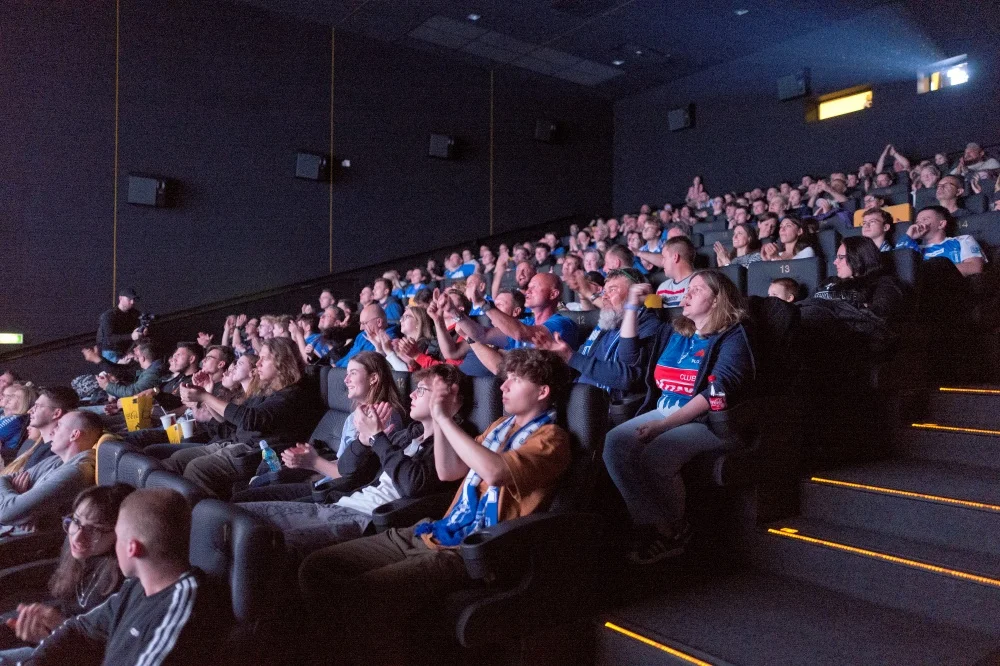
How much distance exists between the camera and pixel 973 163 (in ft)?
21.0

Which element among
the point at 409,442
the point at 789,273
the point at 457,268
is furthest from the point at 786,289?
the point at 457,268

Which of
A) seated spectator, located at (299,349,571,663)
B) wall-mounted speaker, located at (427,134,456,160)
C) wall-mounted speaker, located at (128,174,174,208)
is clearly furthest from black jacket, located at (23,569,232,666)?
wall-mounted speaker, located at (427,134,456,160)

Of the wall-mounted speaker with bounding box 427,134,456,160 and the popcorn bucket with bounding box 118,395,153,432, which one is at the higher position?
the wall-mounted speaker with bounding box 427,134,456,160

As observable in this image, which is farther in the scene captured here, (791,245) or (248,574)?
(791,245)

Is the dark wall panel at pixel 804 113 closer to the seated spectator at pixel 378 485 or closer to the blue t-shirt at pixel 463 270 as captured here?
the blue t-shirt at pixel 463 270

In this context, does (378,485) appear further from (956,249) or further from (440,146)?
(440,146)

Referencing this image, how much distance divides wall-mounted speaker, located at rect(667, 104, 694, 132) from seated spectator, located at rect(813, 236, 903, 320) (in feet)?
24.8

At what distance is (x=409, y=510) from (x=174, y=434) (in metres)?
2.36

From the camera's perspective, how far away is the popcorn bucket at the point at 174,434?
394 cm

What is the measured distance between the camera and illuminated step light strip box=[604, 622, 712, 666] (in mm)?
1810

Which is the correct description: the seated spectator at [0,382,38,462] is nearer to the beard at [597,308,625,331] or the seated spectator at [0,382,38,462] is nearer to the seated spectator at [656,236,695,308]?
the beard at [597,308,625,331]

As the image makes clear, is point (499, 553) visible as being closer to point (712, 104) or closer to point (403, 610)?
point (403, 610)

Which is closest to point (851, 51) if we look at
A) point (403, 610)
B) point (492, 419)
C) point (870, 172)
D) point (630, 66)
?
point (870, 172)

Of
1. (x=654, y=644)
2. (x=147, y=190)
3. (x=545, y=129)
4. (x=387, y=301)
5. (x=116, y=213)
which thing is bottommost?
(x=654, y=644)
